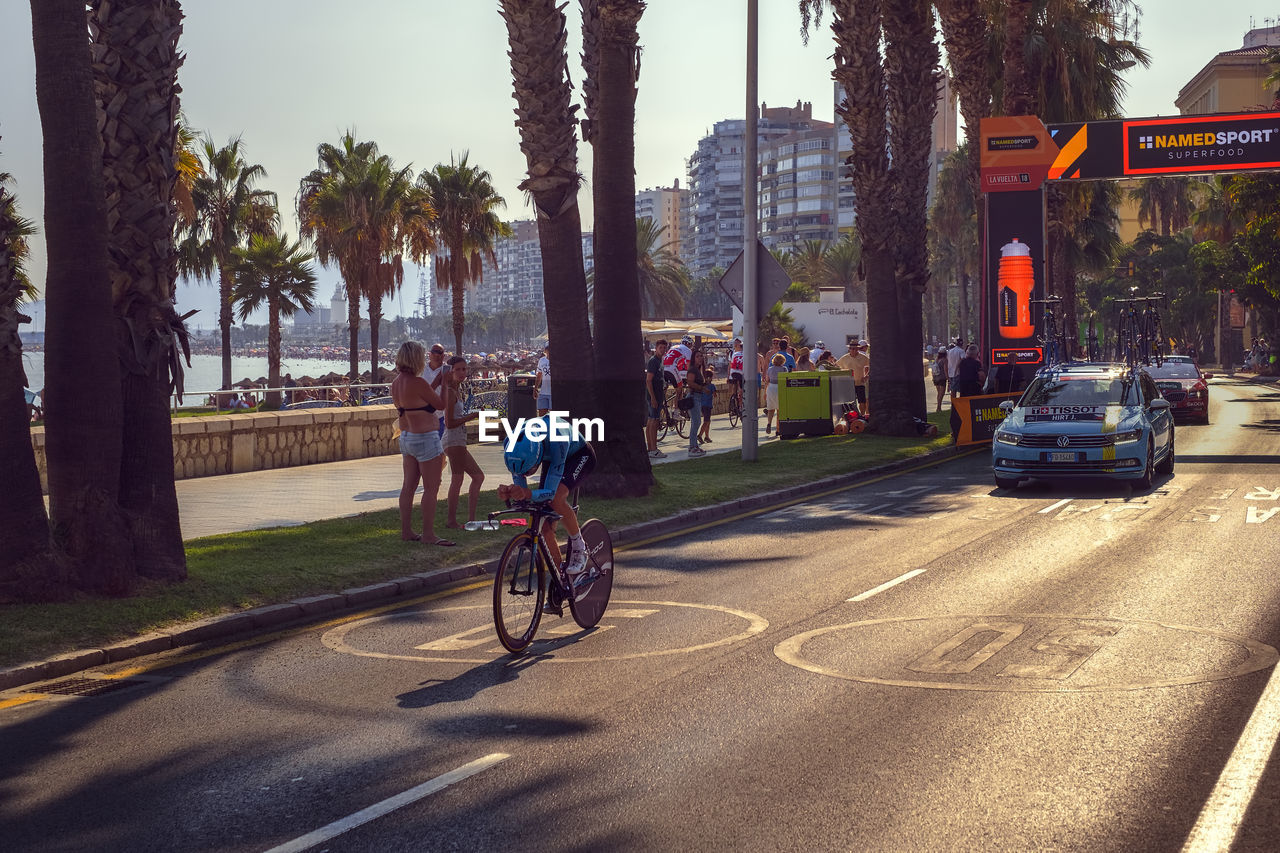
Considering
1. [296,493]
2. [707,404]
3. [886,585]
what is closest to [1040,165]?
[707,404]

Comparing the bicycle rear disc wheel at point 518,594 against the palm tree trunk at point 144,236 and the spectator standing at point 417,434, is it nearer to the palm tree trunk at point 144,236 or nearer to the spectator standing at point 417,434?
the palm tree trunk at point 144,236

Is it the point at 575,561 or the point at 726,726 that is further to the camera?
the point at 575,561

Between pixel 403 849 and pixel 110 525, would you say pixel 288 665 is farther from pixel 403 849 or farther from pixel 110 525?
pixel 403 849

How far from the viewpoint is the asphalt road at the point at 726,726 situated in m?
5.54

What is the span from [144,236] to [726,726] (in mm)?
6446

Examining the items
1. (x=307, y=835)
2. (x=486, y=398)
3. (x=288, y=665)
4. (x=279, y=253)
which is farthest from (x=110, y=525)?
(x=279, y=253)

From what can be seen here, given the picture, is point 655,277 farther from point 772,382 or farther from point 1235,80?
point 772,382

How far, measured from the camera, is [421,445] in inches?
521

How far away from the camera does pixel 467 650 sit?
30.4 ft

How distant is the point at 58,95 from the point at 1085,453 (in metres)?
13.4

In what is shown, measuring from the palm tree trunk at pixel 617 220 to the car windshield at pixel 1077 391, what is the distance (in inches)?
235

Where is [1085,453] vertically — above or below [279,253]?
below

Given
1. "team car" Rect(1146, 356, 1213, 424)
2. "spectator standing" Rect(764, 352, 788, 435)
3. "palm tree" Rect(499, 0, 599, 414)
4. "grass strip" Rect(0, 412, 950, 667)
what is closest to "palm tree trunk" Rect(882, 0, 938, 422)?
"spectator standing" Rect(764, 352, 788, 435)

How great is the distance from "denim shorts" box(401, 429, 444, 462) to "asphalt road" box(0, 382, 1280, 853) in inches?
84.8
